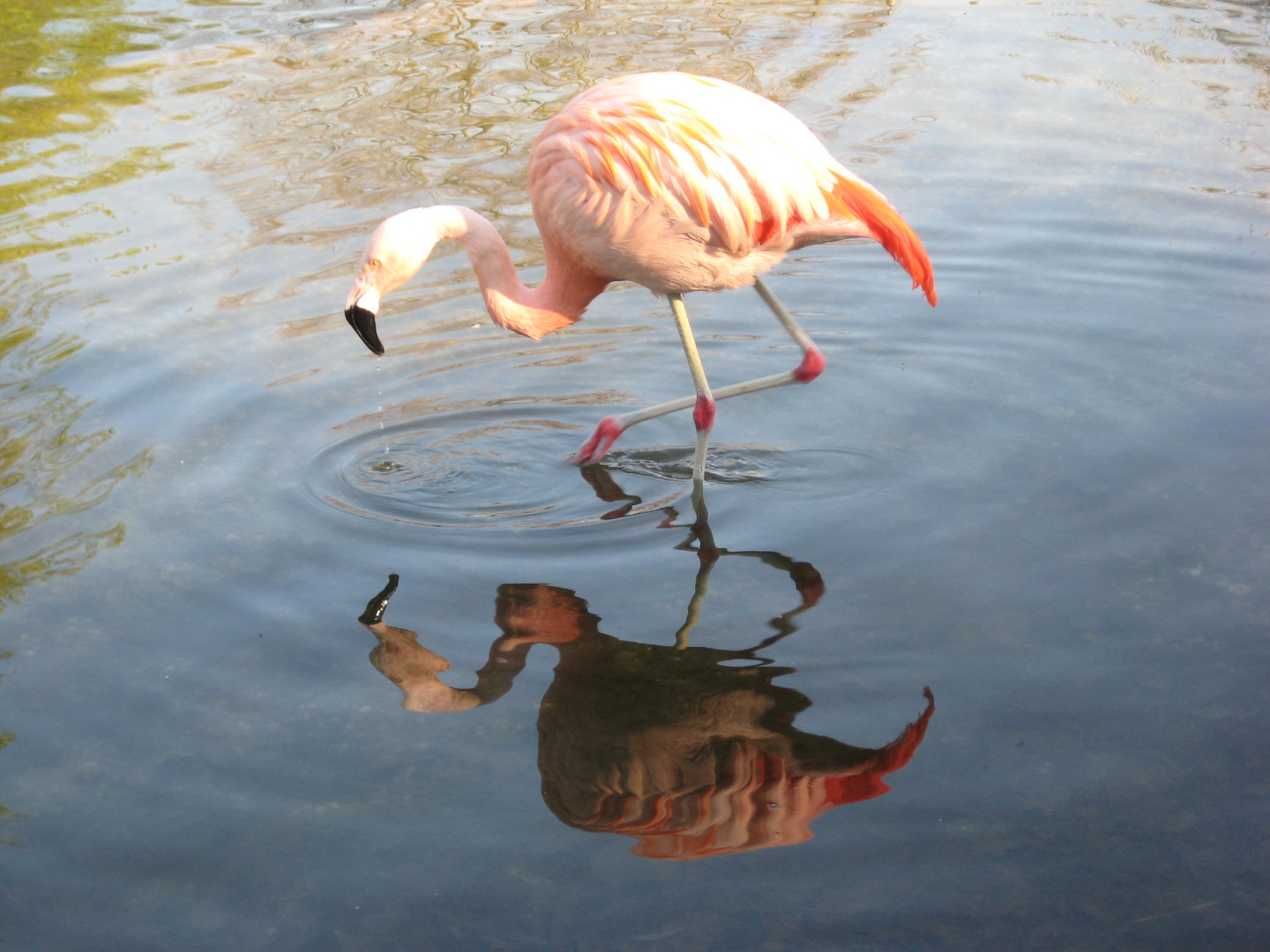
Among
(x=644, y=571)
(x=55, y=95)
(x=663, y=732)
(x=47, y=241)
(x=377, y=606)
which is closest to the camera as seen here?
(x=663, y=732)

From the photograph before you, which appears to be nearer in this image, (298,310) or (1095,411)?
(1095,411)

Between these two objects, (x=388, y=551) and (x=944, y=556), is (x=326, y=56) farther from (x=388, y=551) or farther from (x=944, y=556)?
(x=944, y=556)

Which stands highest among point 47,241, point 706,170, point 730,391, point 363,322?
point 706,170

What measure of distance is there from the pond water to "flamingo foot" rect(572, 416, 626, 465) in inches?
2.6

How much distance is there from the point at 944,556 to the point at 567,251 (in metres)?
1.41

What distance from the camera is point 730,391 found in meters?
3.97

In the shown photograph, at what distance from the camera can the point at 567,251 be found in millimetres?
3670

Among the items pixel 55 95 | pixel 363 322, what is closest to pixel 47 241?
pixel 55 95

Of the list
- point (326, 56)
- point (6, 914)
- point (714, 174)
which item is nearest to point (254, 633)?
point (6, 914)

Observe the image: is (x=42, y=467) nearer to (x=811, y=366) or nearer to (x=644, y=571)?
→ (x=644, y=571)

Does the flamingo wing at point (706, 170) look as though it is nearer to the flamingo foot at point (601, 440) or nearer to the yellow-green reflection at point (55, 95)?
the flamingo foot at point (601, 440)

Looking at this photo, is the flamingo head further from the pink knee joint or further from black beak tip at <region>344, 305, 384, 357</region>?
the pink knee joint

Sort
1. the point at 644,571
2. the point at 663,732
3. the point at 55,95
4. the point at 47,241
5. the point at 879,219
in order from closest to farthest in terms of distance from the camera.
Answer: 1. the point at 663,732
2. the point at 644,571
3. the point at 879,219
4. the point at 47,241
5. the point at 55,95

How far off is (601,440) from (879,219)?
1.08 metres
